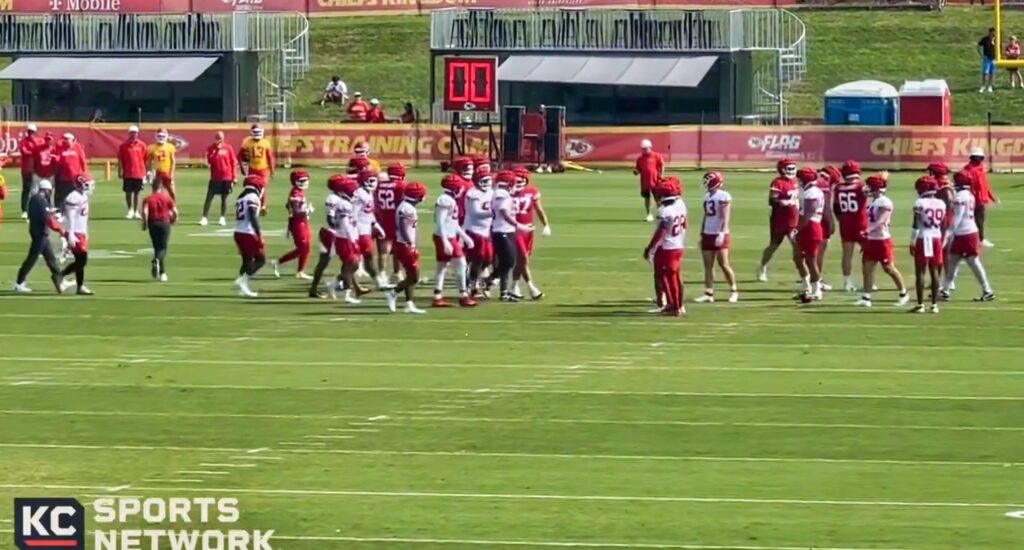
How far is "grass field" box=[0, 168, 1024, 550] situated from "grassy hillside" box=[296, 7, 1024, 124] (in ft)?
113

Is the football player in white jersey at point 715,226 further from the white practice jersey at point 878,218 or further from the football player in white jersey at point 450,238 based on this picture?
the football player in white jersey at point 450,238

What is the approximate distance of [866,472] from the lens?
1708 cm

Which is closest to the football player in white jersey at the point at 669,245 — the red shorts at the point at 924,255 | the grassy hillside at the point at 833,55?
the red shorts at the point at 924,255

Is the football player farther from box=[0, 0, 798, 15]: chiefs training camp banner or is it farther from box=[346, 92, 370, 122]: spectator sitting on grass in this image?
box=[0, 0, 798, 15]: chiefs training camp banner

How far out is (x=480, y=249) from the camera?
28.0 meters

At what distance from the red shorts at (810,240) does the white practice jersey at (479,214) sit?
3.71 meters

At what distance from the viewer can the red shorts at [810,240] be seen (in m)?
27.9

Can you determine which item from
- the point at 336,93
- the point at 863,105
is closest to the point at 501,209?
the point at 863,105

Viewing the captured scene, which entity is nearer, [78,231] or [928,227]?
[928,227]

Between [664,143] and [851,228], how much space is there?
92.2ft

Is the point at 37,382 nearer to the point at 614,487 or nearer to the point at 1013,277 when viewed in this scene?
the point at 614,487

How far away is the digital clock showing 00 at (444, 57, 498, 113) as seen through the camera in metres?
53.8

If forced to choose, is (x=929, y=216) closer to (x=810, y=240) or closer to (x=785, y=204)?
(x=810, y=240)

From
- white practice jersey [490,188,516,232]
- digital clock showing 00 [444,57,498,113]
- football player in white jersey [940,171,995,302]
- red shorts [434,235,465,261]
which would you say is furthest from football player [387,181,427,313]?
digital clock showing 00 [444,57,498,113]
